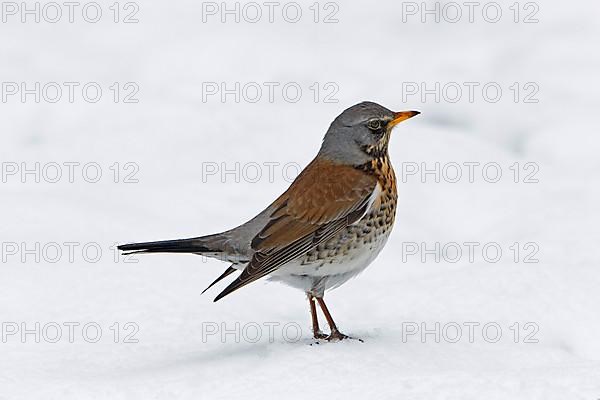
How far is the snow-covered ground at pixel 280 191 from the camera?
17.2 ft

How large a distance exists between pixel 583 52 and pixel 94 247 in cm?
582

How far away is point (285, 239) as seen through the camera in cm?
567

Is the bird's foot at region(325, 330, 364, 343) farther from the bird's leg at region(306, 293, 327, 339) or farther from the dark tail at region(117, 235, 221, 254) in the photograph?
the dark tail at region(117, 235, 221, 254)

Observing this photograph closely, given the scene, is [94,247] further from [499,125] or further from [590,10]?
[590,10]

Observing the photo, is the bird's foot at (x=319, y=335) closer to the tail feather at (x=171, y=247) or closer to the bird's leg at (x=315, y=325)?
the bird's leg at (x=315, y=325)

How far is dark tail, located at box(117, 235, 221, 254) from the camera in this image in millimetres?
5648

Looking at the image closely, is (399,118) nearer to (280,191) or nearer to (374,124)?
(374,124)

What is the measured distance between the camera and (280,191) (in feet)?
28.8

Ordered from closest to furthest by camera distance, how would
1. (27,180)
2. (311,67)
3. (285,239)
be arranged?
(285,239), (27,180), (311,67)

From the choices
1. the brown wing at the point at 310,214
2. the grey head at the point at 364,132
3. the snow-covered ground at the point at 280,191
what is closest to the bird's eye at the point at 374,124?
the grey head at the point at 364,132

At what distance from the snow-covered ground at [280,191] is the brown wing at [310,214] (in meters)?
0.45

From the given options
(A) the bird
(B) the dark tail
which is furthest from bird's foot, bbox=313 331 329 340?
(B) the dark tail

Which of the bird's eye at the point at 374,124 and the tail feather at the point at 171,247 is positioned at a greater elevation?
the bird's eye at the point at 374,124

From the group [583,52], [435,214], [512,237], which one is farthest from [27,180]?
[583,52]
